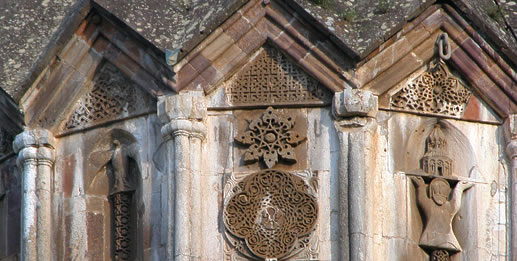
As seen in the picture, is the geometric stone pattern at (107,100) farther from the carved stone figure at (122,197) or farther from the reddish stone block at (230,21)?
the reddish stone block at (230,21)

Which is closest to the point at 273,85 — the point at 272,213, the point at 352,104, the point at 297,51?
the point at 297,51

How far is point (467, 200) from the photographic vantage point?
28.7 m

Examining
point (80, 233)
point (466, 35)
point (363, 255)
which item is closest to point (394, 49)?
point (466, 35)

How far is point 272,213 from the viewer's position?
28.0 m

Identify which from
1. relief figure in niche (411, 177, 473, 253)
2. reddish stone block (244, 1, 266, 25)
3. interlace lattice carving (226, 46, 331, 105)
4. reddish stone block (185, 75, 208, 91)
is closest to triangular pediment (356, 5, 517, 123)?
interlace lattice carving (226, 46, 331, 105)

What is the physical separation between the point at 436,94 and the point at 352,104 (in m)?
1.34

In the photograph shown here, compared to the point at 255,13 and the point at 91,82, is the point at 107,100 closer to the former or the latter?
the point at 91,82

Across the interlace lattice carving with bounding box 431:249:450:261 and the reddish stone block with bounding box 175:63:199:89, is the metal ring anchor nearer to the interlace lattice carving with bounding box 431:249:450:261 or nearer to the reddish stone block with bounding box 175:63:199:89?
the interlace lattice carving with bounding box 431:249:450:261

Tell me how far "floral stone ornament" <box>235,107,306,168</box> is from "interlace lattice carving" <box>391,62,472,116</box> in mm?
1434

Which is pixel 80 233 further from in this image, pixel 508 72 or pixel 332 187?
pixel 508 72

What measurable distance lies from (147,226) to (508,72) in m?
4.88

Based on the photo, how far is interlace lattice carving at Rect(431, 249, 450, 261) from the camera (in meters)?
28.3

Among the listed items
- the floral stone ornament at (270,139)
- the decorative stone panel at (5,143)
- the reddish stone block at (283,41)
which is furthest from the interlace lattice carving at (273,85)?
the decorative stone panel at (5,143)

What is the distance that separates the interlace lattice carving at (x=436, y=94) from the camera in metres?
28.6
